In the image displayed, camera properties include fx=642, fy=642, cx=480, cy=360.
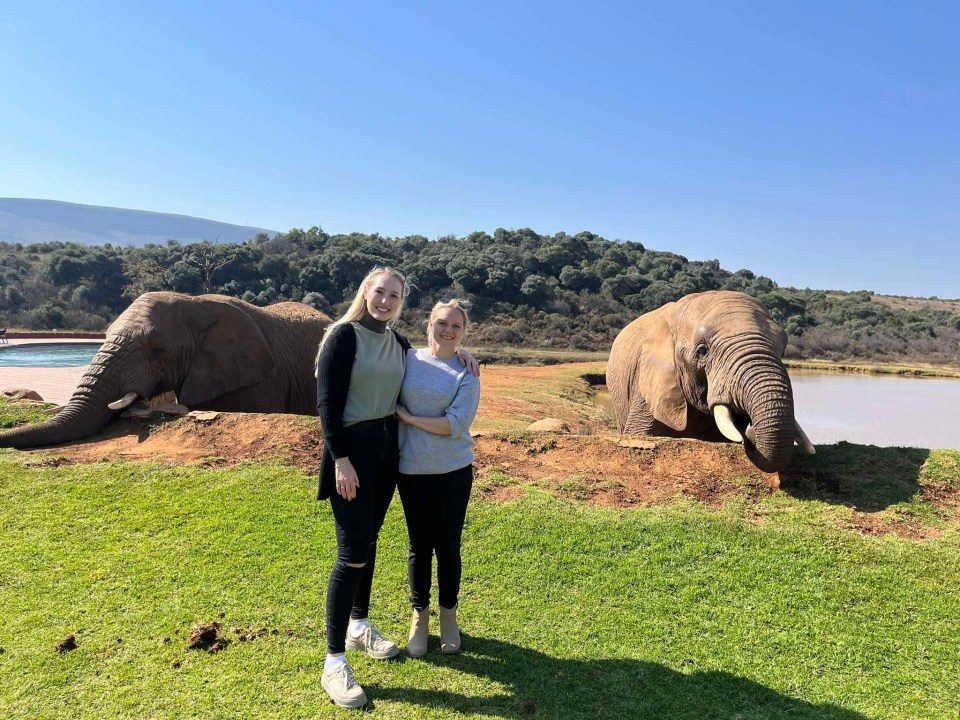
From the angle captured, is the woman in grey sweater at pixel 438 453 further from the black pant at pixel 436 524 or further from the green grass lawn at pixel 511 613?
the green grass lawn at pixel 511 613

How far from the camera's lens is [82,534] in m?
5.92

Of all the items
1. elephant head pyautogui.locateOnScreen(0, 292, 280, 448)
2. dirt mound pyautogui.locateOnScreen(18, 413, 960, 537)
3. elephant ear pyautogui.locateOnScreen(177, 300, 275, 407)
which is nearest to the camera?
dirt mound pyautogui.locateOnScreen(18, 413, 960, 537)

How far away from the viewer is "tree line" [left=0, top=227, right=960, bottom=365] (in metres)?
49.2

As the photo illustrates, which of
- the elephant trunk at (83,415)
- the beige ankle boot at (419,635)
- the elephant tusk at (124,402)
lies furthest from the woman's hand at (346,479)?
the elephant trunk at (83,415)

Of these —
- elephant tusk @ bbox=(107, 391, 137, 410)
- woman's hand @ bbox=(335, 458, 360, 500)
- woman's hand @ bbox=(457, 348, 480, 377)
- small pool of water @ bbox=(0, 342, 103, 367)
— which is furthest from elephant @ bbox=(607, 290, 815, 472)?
small pool of water @ bbox=(0, 342, 103, 367)

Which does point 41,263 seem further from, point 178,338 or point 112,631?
point 112,631

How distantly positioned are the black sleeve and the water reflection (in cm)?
1252

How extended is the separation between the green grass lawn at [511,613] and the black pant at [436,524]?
465 mm

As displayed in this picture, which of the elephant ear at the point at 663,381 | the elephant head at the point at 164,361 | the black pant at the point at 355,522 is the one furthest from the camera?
the elephant head at the point at 164,361

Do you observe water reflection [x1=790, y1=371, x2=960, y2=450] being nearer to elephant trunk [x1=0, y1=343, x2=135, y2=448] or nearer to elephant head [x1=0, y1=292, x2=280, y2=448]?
elephant head [x1=0, y1=292, x2=280, y2=448]

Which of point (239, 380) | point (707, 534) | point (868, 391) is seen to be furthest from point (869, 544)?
point (868, 391)

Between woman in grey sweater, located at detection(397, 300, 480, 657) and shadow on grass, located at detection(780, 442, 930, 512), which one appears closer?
woman in grey sweater, located at detection(397, 300, 480, 657)

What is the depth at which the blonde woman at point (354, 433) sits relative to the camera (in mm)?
3559

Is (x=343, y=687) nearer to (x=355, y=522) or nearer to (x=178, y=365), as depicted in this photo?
(x=355, y=522)
